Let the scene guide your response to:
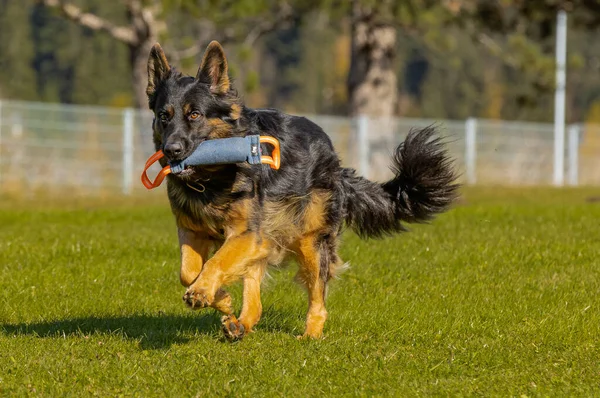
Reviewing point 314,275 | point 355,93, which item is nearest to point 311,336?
point 314,275

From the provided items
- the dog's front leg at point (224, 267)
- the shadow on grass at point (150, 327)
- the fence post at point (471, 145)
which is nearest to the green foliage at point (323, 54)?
the fence post at point (471, 145)

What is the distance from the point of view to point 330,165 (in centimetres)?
765

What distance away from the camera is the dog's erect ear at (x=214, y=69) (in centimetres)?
670

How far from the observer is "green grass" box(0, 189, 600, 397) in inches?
234

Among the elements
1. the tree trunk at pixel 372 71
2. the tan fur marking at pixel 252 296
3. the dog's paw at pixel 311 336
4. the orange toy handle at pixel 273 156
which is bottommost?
the dog's paw at pixel 311 336

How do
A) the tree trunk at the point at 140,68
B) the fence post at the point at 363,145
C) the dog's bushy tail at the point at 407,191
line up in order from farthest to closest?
the tree trunk at the point at 140,68
the fence post at the point at 363,145
the dog's bushy tail at the point at 407,191

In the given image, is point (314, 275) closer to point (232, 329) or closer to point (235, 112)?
point (232, 329)

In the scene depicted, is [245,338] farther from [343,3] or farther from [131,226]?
[343,3]

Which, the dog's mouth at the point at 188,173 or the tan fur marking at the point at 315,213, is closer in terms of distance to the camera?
the dog's mouth at the point at 188,173

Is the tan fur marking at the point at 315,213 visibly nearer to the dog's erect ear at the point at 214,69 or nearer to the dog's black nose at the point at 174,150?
the dog's erect ear at the point at 214,69

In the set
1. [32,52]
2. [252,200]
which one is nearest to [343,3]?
[252,200]

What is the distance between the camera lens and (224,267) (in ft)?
21.3

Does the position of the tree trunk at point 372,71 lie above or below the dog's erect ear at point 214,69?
above

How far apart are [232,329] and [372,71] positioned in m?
20.2
